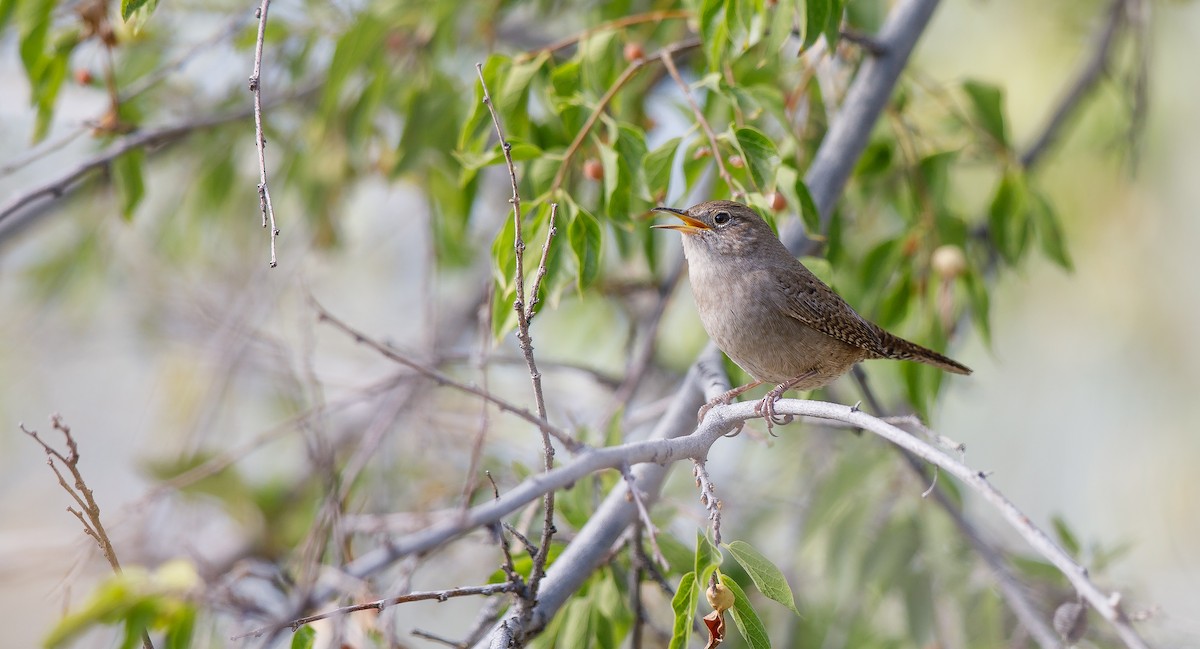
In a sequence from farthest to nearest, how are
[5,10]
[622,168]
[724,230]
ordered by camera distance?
1. [724,230]
2. [5,10]
3. [622,168]

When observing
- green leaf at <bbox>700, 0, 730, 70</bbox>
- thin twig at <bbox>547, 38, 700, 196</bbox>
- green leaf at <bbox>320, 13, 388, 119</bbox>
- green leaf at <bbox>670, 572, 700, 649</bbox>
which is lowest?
green leaf at <bbox>670, 572, 700, 649</bbox>

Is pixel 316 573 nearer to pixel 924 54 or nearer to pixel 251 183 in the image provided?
pixel 251 183

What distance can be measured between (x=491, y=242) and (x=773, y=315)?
2010mm

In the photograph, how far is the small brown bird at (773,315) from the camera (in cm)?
369

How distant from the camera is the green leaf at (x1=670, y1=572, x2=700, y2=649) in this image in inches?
92.5

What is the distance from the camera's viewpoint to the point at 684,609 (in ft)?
7.88

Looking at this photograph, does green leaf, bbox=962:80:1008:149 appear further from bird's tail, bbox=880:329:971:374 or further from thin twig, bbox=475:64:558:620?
thin twig, bbox=475:64:558:620

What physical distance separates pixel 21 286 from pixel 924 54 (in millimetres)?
5816

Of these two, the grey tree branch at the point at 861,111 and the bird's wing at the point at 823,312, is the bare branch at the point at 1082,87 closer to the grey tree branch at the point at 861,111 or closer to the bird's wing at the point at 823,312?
the grey tree branch at the point at 861,111

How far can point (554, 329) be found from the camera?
6.56 meters

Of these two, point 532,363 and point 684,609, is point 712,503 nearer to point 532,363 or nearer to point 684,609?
point 684,609

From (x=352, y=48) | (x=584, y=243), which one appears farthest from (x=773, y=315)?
(x=352, y=48)

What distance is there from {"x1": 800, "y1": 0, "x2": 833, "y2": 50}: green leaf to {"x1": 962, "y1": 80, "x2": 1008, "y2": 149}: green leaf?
3.89 ft

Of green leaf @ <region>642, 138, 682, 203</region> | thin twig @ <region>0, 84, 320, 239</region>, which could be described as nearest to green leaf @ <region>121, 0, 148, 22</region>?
thin twig @ <region>0, 84, 320, 239</region>
